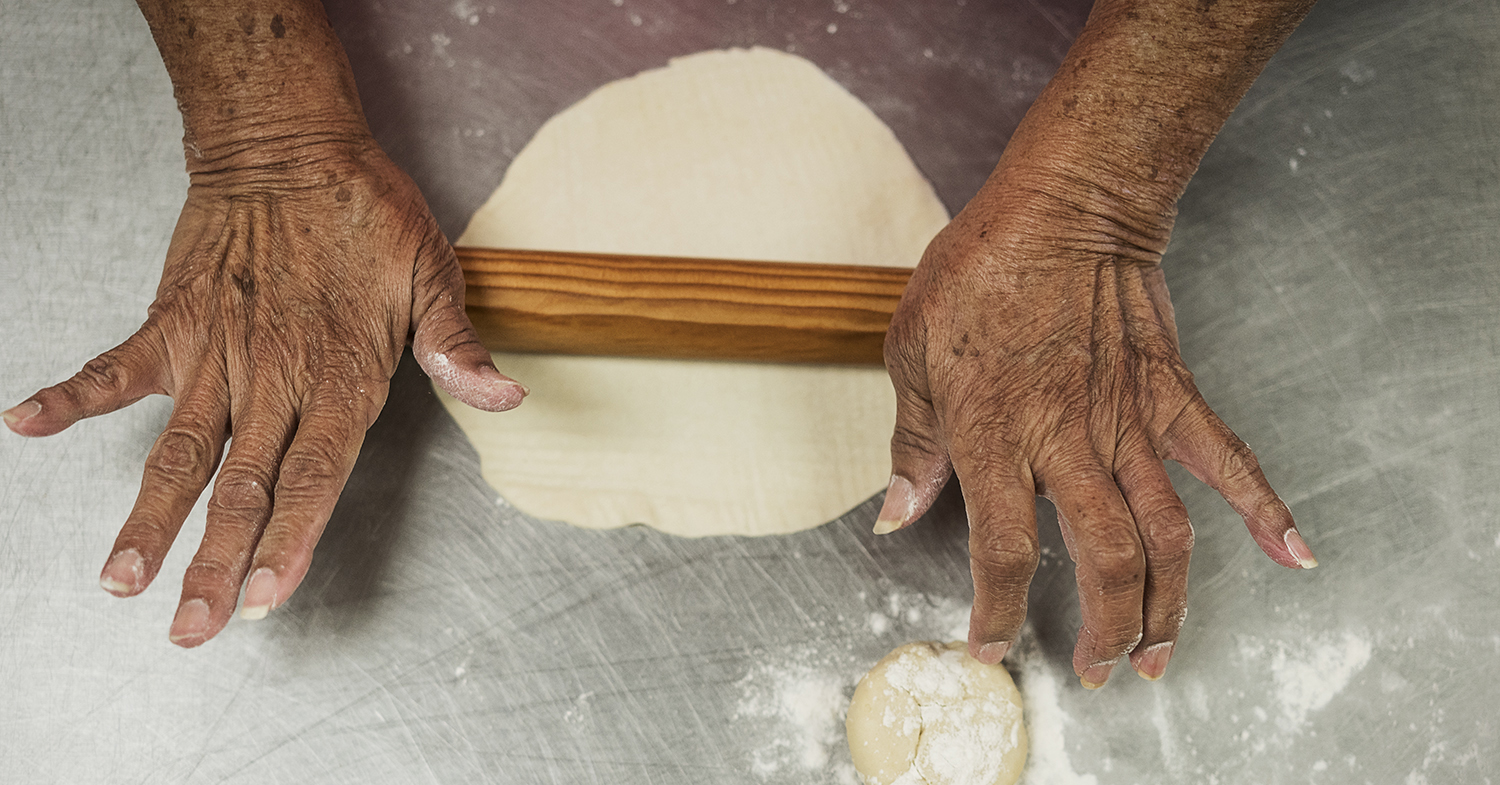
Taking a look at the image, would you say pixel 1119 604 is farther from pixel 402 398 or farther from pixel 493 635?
pixel 402 398

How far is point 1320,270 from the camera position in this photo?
4.95 feet

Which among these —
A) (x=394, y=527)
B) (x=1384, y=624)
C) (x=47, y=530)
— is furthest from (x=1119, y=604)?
(x=47, y=530)

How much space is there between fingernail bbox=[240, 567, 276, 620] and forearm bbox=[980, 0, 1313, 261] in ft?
3.43

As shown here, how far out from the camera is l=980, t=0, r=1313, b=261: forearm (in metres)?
1.13

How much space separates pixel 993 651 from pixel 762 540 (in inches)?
15.2

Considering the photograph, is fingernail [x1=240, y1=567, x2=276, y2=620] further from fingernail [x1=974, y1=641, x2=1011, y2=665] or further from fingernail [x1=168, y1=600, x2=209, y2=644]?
fingernail [x1=974, y1=641, x2=1011, y2=665]

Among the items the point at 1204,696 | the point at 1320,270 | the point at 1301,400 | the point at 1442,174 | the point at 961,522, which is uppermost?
the point at 1442,174

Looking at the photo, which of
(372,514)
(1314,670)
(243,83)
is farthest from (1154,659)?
(243,83)

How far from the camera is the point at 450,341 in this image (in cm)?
114

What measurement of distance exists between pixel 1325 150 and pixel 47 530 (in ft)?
7.38

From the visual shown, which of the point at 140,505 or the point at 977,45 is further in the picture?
the point at 977,45

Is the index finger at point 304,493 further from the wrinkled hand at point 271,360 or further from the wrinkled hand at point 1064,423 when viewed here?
the wrinkled hand at point 1064,423

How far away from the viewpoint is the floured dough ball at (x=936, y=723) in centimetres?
117

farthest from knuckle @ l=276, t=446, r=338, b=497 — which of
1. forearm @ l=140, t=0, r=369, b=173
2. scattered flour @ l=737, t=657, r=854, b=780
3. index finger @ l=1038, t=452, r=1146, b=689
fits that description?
index finger @ l=1038, t=452, r=1146, b=689
